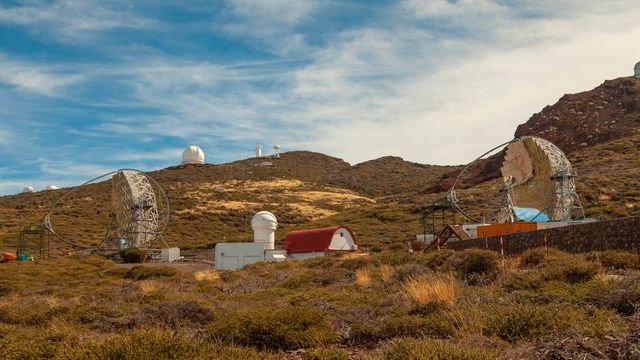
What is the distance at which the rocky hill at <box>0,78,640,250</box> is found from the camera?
2495 inches

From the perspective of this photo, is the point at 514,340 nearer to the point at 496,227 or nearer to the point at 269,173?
the point at 496,227

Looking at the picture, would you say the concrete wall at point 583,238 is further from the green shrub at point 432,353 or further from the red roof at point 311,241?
the red roof at point 311,241

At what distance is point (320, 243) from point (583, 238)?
25.3 meters

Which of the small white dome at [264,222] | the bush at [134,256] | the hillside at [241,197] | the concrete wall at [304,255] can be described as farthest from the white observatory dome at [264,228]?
the hillside at [241,197]

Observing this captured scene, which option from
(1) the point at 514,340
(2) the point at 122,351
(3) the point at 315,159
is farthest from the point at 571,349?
(3) the point at 315,159

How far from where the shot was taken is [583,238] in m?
20.1

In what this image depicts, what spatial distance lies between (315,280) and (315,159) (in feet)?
392

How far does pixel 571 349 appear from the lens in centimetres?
610

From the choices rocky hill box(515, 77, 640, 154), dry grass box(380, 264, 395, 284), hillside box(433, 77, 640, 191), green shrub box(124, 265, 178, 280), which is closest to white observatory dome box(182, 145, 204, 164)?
hillside box(433, 77, 640, 191)

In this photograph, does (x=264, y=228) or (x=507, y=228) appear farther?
(x=264, y=228)

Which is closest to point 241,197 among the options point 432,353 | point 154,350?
point 154,350

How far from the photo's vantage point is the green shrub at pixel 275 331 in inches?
355

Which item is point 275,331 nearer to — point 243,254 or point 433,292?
point 433,292

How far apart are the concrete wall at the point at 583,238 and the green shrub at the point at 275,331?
1159 centimetres
